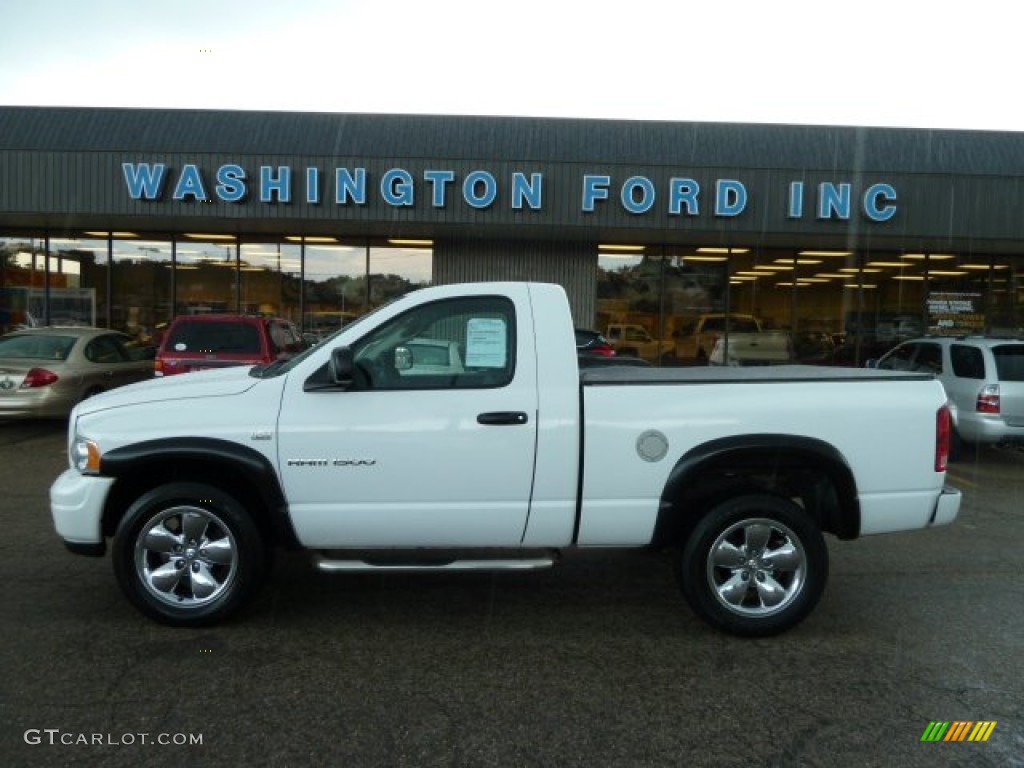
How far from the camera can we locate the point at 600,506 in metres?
4.62

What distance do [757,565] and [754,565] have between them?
16 millimetres

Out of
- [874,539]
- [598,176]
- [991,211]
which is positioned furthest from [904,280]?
[874,539]

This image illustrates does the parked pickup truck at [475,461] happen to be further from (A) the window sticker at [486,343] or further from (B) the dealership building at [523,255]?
(B) the dealership building at [523,255]

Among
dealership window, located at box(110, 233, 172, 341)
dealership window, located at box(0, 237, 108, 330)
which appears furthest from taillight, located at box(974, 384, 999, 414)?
dealership window, located at box(0, 237, 108, 330)

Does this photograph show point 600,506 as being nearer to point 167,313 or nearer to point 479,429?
point 479,429

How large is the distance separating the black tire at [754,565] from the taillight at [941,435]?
76 centimetres

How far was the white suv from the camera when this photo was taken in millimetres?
9695

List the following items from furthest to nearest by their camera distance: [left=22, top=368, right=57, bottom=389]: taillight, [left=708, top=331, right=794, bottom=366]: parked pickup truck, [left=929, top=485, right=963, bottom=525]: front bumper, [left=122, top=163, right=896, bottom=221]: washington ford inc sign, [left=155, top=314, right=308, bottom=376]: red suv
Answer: [left=708, top=331, right=794, bottom=366]: parked pickup truck
[left=122, top=163, right=896, bottom=221]: washington ford inc sign
[left=22, top=368, right=57, bottom=389]: taillight
[left=155, top=314, right=308, bottom=376]: red suv
[left=929, top=485, right=963, bottom=525]: front bumper

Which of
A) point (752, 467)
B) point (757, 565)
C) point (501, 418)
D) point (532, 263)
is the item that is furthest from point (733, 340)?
point (501, 418)

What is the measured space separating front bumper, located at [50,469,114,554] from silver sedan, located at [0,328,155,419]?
7.48m

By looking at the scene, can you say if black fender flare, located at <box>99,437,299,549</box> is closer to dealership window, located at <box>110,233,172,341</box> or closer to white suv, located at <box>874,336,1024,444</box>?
white suv, located at <box>874,336,1024,444</box>

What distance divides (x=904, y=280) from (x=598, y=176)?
8.18 metres

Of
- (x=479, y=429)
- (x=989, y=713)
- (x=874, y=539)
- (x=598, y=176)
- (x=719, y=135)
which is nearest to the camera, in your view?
(x=989, y=713)

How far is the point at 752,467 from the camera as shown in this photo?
4.87 meters
